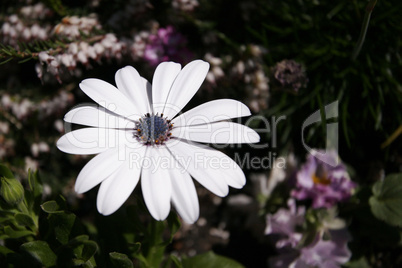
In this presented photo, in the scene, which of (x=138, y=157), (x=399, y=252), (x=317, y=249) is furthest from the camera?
(x=399, y=252)

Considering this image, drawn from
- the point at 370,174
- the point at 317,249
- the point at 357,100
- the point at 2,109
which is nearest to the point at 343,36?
the point at 357,100

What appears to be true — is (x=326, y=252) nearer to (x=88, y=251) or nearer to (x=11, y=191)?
(x=88, y=251)

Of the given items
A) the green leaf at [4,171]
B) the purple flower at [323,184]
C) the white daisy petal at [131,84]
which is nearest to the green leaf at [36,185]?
the green leaf at [4,171]

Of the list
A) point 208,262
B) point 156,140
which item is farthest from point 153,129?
point 208,262

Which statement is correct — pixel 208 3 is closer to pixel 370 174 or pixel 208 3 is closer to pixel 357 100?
pixel 357 100

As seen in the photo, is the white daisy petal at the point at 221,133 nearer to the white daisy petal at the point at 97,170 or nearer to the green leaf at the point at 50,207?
the white daisy petal at the point at 97,170
